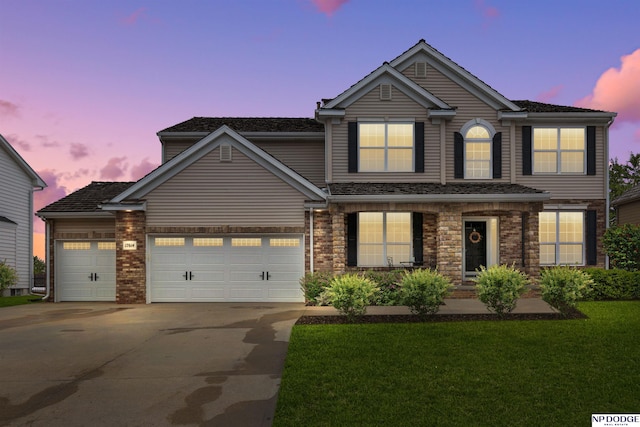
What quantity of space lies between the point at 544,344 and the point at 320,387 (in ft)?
16.6

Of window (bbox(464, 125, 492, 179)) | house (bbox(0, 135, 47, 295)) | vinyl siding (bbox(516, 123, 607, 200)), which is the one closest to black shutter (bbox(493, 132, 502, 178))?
window (bbox(464, 125, 492, 179))

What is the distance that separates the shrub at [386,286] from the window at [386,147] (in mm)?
4594

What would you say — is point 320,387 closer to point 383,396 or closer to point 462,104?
point 383,396

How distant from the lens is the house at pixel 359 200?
51.6ft

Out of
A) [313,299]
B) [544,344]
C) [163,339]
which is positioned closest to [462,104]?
[313,299]

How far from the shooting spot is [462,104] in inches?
713

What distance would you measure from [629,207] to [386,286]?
17.8 metres

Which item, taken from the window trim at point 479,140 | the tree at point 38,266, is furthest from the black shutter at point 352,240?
the tree at point 38,266

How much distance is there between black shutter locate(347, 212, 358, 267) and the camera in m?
16.8

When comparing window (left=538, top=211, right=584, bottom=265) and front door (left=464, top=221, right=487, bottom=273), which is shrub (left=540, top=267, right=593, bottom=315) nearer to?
front door (left=464, top=221, right=487, bottom=273)

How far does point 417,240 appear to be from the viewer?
1695cm

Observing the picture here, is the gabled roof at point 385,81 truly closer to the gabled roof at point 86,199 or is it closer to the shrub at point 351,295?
the shrub at point 351,295

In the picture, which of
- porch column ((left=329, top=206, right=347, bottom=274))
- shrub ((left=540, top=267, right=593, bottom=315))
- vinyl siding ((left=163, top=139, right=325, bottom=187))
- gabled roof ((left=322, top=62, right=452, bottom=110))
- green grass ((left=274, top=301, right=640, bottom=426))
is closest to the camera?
green grass ((left=274, top=301, right=640, bottom=426))

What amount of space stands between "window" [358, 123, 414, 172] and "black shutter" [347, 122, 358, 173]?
0.65 ft
